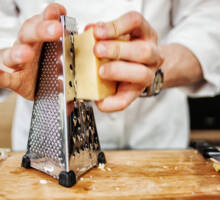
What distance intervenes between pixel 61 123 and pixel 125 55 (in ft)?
0.83

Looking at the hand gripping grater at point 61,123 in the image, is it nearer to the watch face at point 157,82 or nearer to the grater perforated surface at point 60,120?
the grater perforated surface at point 60,120

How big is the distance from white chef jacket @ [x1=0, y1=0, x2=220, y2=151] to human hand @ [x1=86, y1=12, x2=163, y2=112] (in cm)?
38

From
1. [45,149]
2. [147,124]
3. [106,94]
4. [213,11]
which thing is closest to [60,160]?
[45,149]

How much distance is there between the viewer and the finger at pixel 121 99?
24.8 inches

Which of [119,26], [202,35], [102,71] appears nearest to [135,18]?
[119,26]

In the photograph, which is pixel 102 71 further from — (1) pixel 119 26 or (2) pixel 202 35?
(2) pixel 202 35

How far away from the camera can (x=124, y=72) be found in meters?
0.59

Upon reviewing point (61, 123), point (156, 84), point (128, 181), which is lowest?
point (128, 181)

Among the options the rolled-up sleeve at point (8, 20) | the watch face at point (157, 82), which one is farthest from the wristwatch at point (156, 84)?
the rolled-up sleeve at point (8, 20)

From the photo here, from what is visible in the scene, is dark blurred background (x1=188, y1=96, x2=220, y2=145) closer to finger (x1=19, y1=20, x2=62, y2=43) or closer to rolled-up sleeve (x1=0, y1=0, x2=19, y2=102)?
rolled-up sleeve (x1=0, y1=0, x2=19, y2=102)

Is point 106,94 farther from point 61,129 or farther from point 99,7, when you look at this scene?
point 99,7

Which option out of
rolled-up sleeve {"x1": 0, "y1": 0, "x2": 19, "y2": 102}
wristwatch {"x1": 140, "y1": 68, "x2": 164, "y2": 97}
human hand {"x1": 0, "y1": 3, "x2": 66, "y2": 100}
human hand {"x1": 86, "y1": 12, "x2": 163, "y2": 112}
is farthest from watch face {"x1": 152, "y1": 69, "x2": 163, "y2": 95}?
rolled-up sleeve {"x1": 0, "y1": 0, "x2": 19, "y2": 102}

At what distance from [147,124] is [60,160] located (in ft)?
1.98

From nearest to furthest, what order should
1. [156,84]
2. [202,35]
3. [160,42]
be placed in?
[156,84] → [202,35] → [160,42]
